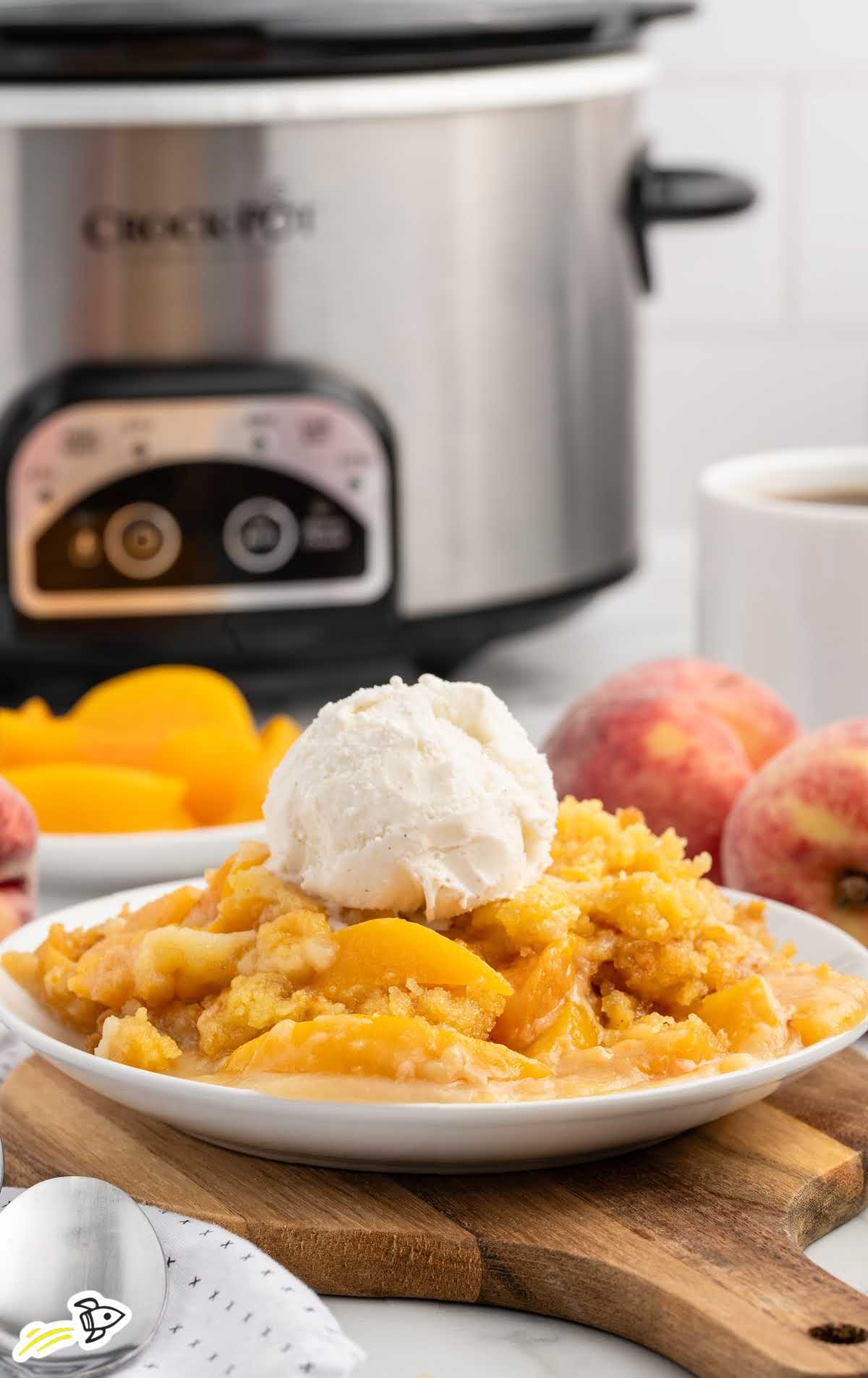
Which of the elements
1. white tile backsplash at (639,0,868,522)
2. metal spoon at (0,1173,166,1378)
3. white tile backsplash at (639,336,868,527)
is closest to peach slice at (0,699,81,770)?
metal spoon at (0,1173,166,1378)

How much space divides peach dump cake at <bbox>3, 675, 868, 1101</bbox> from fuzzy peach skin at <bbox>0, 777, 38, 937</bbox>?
0.38 ft

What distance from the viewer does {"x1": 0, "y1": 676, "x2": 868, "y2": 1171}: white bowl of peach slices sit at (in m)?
0.72

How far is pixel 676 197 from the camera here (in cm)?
154

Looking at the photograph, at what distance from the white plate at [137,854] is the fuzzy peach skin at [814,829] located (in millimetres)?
272

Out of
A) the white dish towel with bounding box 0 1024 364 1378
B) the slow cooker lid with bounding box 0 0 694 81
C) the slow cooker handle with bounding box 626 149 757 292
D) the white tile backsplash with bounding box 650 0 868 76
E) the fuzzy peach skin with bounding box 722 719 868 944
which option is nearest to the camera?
the white dish towel with bounding box 0 1024 364 1378

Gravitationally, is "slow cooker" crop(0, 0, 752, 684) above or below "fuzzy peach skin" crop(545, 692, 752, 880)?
above

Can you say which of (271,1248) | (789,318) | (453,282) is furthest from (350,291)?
(789,318)

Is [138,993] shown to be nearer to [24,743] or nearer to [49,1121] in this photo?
[49,1121]

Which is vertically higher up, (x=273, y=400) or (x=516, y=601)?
(x=273, y=400)

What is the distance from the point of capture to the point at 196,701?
124 centimetres

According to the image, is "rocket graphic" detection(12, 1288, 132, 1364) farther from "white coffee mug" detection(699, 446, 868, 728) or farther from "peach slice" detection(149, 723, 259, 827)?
"white coffee mug" detection(699, 446, 868, 728)

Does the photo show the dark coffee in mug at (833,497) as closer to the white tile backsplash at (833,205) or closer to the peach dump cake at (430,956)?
the peach dump cake at (430,956)

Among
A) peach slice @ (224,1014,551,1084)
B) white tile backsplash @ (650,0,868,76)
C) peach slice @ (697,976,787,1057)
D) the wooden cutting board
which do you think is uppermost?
white tile backsplash @ (650,0,868,76)

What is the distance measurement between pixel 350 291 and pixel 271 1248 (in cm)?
80
